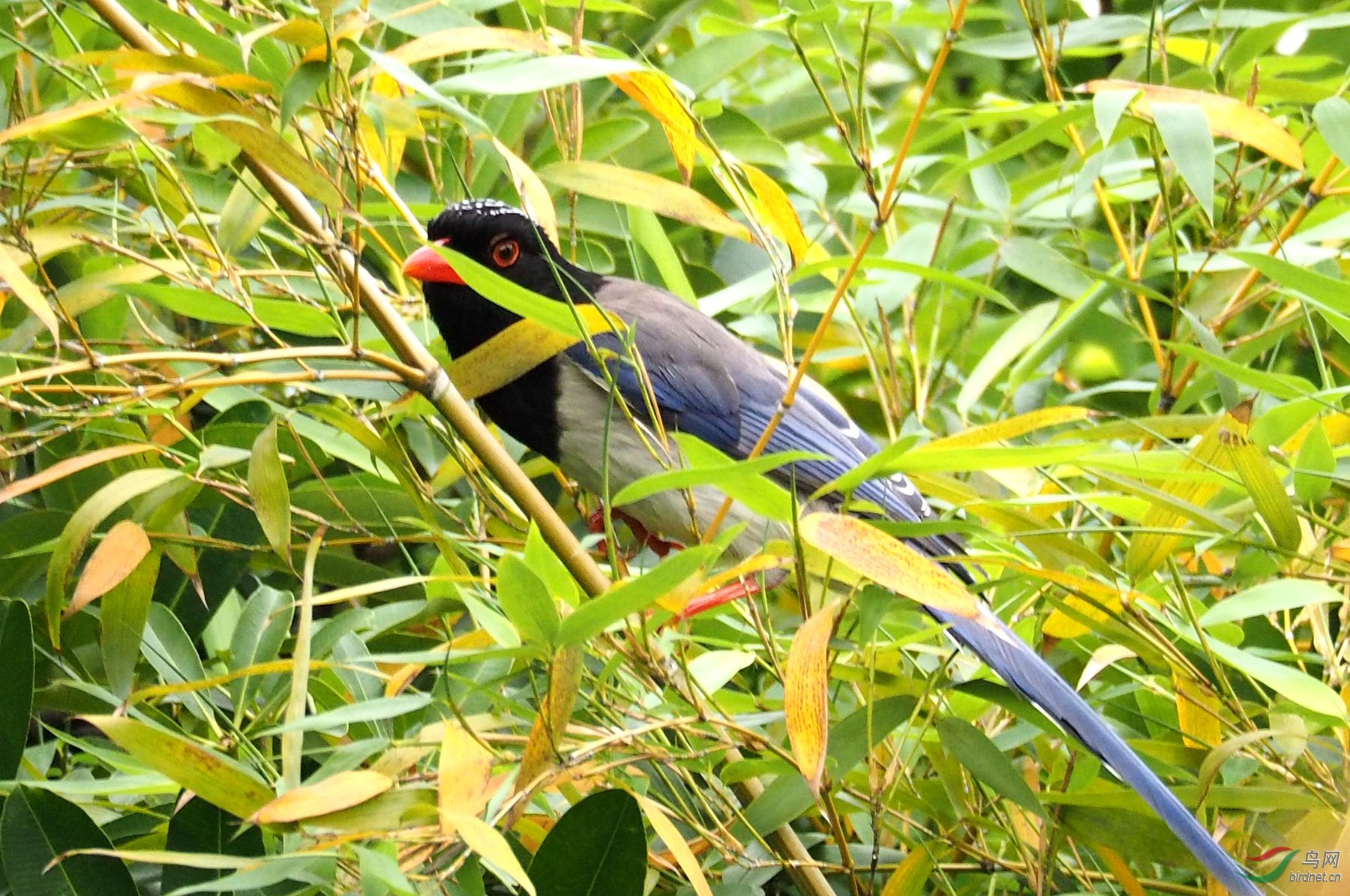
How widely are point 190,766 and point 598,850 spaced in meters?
0.50

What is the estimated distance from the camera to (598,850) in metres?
1.73

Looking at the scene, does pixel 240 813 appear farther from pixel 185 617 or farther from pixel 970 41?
pixel 970 41

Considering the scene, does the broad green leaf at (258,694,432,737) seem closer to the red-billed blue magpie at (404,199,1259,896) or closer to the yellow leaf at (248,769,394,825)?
the yellow leaf at (248,769,394,825)

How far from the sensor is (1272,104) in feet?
10.2

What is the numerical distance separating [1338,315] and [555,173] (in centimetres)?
119

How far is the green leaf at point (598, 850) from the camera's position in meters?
1.73

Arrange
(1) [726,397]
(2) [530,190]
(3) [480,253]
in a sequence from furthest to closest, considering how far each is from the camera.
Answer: (1) [726,397] < (3) [480,253] < (2) [530,190]

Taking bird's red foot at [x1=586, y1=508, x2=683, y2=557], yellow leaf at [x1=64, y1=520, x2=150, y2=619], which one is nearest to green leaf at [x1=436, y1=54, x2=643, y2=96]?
yellow leaf at [x1=64, y1=520, x2=150, y2=619]

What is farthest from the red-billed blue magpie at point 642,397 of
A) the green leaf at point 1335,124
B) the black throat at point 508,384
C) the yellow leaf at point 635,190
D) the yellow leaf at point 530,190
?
the green leaf at point 1335,124

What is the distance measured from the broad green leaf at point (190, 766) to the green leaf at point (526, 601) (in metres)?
0.38

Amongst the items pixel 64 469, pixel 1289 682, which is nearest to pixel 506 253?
pixel 64 469

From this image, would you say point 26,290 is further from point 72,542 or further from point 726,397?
point 726,397

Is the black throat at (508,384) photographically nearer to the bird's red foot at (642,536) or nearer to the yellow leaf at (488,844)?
the bird's red foot at (642,536)

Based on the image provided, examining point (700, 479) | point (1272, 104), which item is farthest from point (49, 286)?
point (1272, 104)
